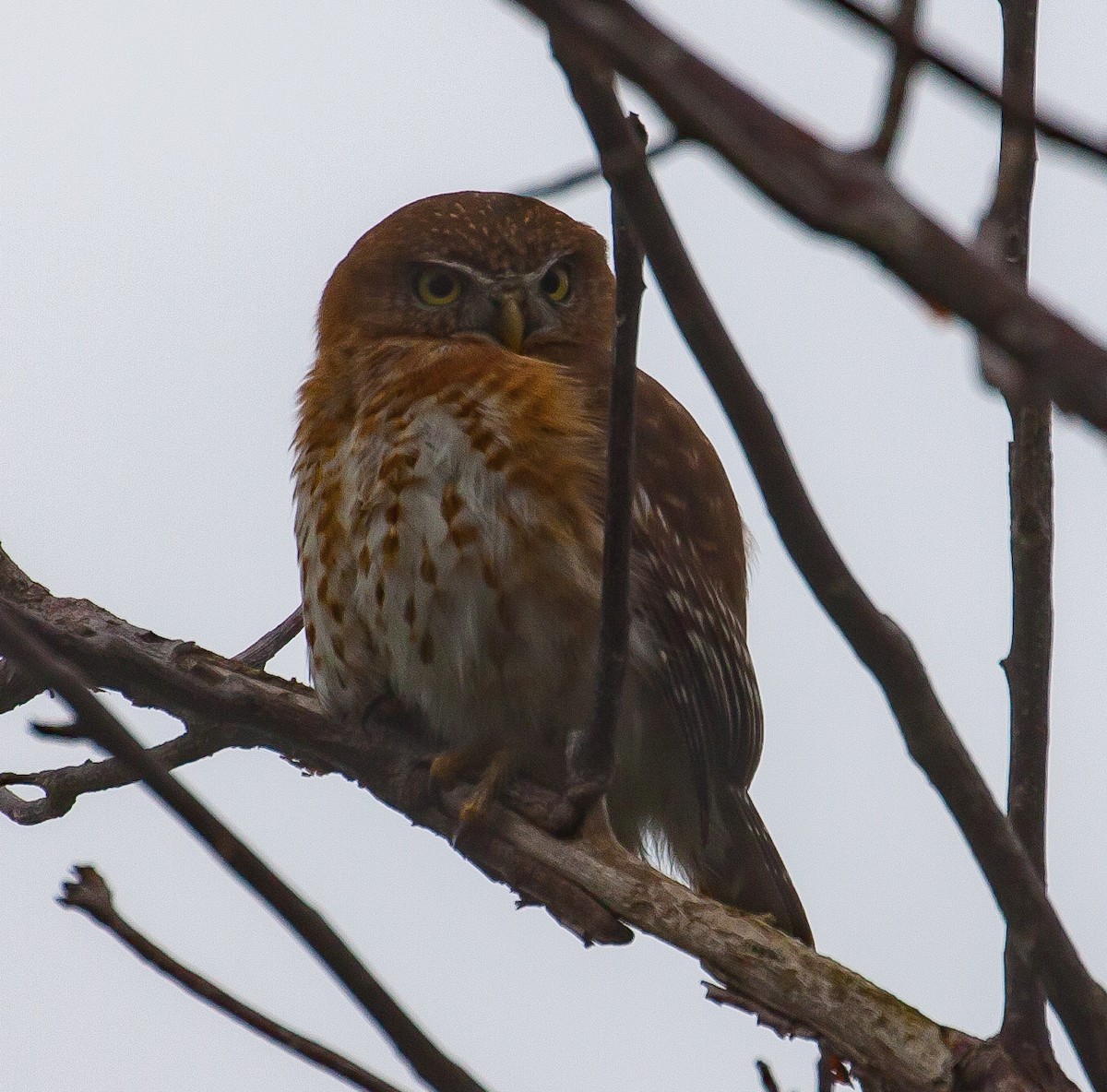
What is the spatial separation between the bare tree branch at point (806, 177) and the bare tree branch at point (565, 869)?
7.77 feet

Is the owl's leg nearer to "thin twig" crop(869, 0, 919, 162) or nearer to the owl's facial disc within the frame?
the owl's facial disc

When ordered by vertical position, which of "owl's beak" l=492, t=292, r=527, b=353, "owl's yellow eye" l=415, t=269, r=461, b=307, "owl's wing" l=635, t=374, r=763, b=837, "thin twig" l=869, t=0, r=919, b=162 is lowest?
"thin twig" l=869, t=0, r=919, b=162

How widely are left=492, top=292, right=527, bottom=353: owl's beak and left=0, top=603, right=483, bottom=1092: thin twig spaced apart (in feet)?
12.8

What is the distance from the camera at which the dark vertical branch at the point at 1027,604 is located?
3109 mm

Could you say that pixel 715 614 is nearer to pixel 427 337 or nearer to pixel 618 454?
pixel 427 337

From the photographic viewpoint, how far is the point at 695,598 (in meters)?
5.03

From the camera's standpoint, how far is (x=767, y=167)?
3.91ft

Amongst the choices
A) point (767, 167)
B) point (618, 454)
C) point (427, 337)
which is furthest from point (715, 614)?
point (767, 167)

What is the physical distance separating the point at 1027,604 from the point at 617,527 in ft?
2.93

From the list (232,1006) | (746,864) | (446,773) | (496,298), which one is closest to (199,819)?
(232,1006)

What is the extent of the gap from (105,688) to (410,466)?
1141mm

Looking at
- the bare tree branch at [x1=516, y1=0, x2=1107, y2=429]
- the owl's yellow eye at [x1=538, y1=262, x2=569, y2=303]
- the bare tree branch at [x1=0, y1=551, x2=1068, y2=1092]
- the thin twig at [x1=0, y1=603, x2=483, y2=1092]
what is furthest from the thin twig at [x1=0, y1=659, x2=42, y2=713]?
the bare tree branch at [x1=516, y1=0, x2=1107, y2=429]

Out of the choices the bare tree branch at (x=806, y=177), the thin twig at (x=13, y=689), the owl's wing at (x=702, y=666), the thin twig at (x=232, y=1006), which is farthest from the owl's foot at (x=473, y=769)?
the bare tree branch at (x=806, y=177)

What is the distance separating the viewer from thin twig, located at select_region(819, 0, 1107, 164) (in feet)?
3.99
